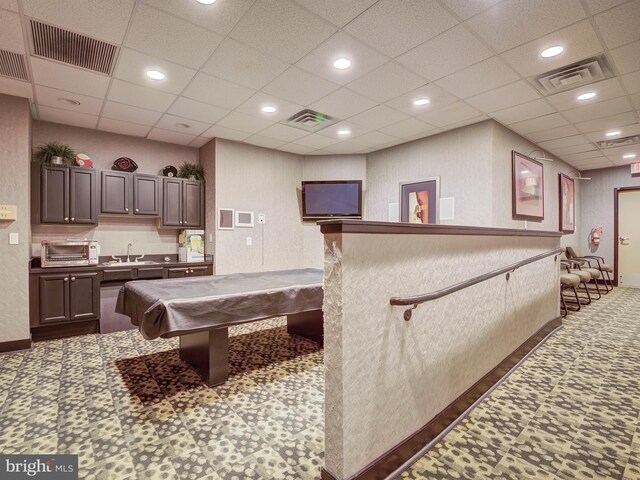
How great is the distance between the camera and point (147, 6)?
2385 mm

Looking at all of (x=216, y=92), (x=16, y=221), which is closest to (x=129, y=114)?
(x=216, y=92)

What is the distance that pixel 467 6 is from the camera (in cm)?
241

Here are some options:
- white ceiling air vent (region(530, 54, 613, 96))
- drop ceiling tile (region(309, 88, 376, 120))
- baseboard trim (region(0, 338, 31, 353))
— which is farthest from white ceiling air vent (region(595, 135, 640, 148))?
baseboard trim (region(0, 338, 31, 353))

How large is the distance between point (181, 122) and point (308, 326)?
3.51 m

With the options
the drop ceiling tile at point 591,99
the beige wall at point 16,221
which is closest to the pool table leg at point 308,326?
the beige wall at point 16,221

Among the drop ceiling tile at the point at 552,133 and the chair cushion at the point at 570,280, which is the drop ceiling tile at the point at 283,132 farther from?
the chair cushion at the point at 570,280

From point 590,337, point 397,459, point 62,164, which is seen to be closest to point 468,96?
point 590,337

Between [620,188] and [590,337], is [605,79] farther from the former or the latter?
[620,188]

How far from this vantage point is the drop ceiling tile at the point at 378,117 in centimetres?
439

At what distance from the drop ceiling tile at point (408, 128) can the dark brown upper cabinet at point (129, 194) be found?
386cm

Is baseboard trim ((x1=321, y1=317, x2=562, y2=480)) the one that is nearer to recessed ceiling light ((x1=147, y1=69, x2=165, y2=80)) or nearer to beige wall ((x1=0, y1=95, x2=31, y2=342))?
recessed ceiling light ((x1=147, y1=69, x2=165, y2=80))

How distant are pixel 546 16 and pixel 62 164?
5.72m

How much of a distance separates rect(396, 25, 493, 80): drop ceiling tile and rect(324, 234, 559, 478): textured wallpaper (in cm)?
179

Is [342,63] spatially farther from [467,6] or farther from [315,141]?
[315,141]
